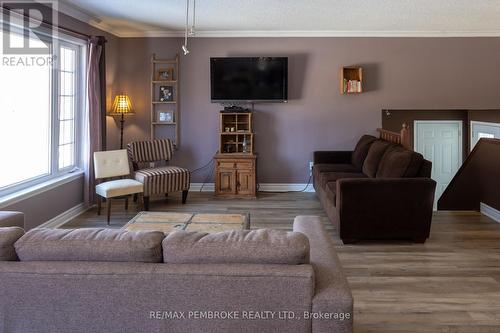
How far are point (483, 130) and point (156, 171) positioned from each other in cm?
528

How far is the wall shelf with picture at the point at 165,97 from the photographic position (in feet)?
21.8

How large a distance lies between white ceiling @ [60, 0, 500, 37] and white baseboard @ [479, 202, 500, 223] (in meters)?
2.45

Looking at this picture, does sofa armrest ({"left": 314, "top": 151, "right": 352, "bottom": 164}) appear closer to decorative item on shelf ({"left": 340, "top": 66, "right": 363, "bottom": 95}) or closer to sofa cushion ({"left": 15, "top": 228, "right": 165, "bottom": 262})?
decorative item on shelf ({"left": 340, "top": 66, "right": 363, "bottom": 95})

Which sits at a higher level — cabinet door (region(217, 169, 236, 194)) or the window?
the window

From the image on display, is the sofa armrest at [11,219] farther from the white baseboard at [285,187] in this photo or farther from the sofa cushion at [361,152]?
the white baseboard at [285,187]

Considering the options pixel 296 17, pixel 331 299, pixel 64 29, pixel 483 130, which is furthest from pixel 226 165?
pixel 331 299

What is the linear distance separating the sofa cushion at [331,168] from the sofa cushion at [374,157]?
1.25ft

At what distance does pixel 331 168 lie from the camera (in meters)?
5.90

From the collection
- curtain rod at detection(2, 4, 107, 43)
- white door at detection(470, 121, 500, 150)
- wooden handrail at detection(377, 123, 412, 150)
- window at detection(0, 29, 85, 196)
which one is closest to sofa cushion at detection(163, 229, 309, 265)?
window at detection(0, 29, 85, 196)

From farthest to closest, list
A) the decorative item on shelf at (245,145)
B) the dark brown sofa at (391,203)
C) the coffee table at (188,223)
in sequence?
1. the decorative item on shelf at (245,145)
2. the dark brown sofa at (391,203)
3. the coffee table at (188,223)

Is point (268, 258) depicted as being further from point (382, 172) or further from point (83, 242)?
point (382, 172)

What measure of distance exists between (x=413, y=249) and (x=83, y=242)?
10.7 ft

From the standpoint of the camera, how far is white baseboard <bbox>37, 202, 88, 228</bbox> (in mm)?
4711

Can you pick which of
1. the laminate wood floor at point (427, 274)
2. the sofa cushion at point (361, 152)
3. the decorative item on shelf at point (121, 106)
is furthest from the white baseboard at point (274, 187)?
the decorative item on shelf at point (121, 106)
